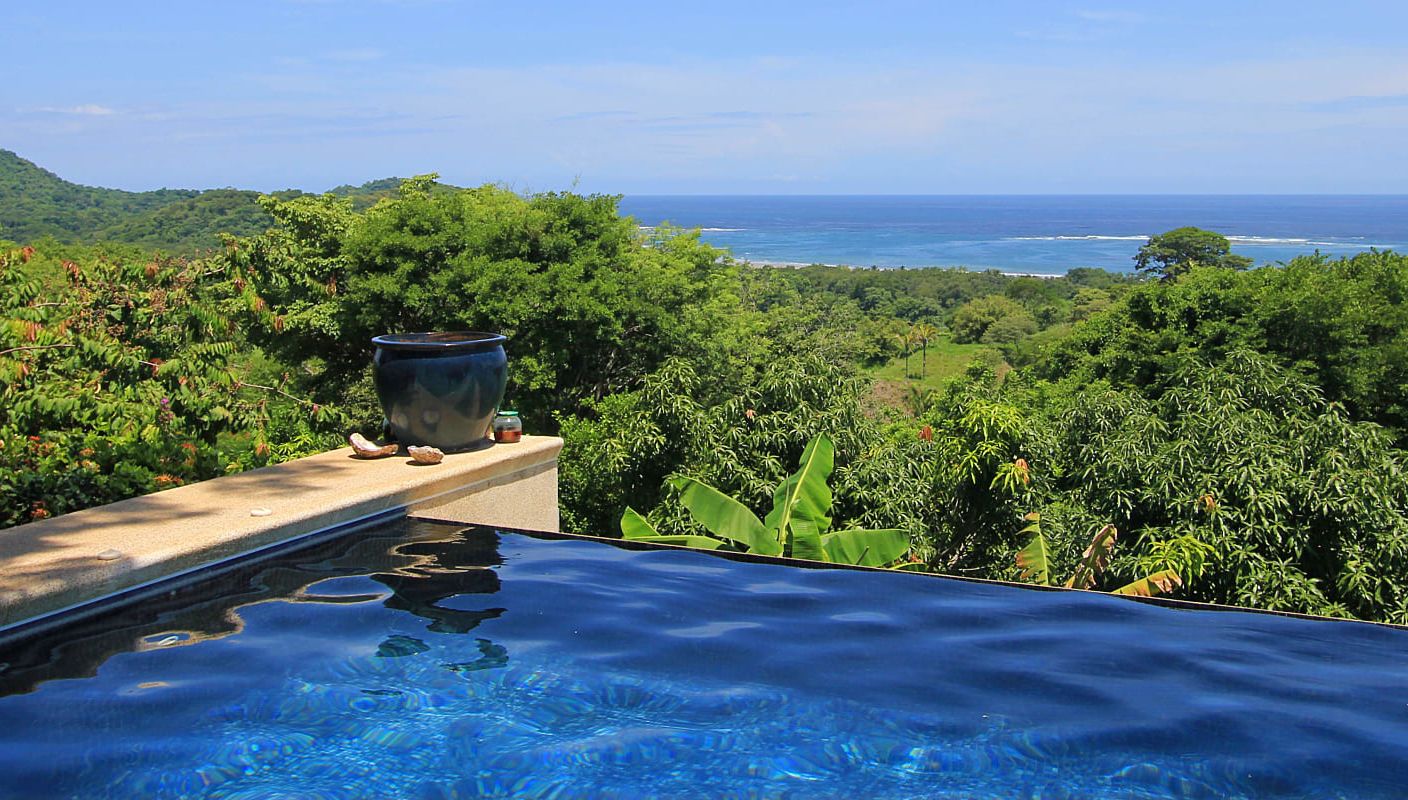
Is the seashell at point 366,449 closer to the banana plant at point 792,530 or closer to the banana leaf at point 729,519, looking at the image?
the banana plant at point 792,530

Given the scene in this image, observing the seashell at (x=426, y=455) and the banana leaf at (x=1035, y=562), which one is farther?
the seashell at (x=426, y=455)

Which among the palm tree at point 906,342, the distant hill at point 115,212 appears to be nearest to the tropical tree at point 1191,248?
the palm tree at point 906,342

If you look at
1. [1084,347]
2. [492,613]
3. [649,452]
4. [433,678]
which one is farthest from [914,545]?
[1084,347]

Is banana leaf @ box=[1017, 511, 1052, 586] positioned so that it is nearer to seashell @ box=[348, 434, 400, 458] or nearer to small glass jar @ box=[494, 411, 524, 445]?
small glass jar @ box=[494, 411, 524, 445]

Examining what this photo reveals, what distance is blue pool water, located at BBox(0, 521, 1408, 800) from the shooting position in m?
3.36

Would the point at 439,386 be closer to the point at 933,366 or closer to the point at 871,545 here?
the point at 871,545

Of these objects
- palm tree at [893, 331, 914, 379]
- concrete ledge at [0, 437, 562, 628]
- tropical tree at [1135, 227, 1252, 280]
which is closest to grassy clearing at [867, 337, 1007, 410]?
palm tree at [893, 331, 914, 379]

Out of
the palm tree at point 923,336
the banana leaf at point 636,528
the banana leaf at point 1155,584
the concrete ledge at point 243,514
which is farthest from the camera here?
the palm tree at point 923,336

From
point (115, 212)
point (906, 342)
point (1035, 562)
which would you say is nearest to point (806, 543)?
point (1035, 562)

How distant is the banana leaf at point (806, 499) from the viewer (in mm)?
6715

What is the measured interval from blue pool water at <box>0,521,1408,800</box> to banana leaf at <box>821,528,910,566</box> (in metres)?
1.05

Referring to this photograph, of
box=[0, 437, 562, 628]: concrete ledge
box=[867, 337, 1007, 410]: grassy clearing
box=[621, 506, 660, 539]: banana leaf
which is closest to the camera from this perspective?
box=[0, 437, 562, 628]: concrete ledge

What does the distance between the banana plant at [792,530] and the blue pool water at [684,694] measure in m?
1.09

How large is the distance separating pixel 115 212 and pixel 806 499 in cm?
7067
